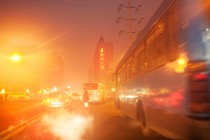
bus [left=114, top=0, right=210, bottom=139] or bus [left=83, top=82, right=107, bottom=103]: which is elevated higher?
bus [left=83, top=82, right=107, bottom=103]

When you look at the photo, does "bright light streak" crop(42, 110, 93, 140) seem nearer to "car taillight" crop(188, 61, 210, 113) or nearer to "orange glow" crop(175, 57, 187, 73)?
"orange glow" crop(175, 57, 187, 73)

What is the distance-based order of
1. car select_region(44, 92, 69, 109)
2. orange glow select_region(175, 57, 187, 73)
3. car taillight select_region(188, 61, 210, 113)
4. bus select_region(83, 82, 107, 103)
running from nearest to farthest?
car taillight select_region(188, 61, 210, 113) → orange glow select_region(175, 57, 187, 73) → car select_region(44, 92, 69, 109) → bus select_region(83, 82, 107, 103)

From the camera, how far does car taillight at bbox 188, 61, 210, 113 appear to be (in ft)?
19.5

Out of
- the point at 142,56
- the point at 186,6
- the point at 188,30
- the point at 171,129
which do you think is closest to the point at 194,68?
the point at 188,30

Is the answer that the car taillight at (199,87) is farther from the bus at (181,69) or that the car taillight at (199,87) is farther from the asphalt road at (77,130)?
the asphalt road at (77,130)

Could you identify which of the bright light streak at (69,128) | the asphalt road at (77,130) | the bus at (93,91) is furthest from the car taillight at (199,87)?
the bus at (93,91)

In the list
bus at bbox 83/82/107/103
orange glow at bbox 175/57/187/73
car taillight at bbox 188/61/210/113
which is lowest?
car taillight at bbox 188/61/210/113

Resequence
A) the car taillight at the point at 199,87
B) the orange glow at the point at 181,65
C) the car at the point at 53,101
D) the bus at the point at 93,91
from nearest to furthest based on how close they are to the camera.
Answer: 1. the car taillight at the point at 199,87
2. the orange glow at the point at 181,65
3. the car at the point at 53,101
4. the bus at the point at 93,91

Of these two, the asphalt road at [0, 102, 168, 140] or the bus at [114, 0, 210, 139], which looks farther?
the asphalt road at [0, 102, 168, 140]

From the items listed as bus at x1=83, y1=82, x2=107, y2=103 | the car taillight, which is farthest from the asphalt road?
bus at x1=83, y1=82, x2=107, y2=103

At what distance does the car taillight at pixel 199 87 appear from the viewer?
5945 mm

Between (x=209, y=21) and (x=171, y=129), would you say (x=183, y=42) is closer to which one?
(x=209, y=21)

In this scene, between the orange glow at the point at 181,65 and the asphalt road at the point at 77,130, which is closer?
the orange glow at the point at 181,65

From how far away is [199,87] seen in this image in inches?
237
